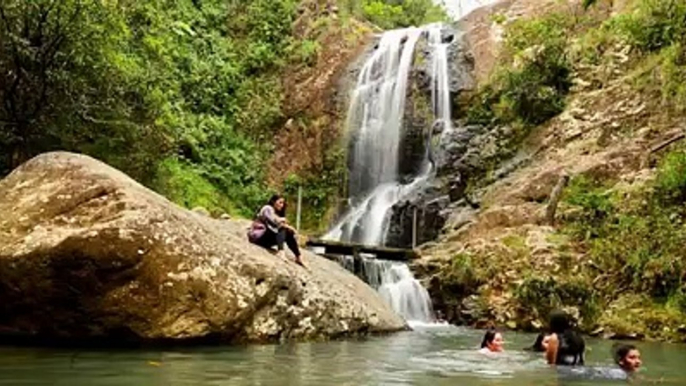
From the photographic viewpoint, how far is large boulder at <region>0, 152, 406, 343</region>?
9.27m

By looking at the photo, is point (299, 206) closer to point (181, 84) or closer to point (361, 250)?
point (181, 84)

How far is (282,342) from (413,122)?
631 inches

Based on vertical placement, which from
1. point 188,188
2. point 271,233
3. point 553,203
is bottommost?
point 271,233

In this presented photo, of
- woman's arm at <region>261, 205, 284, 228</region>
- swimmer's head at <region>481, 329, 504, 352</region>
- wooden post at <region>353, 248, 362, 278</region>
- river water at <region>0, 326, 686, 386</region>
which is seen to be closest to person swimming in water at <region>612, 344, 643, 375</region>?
river water at <region>0, 326, 686, 386</region>

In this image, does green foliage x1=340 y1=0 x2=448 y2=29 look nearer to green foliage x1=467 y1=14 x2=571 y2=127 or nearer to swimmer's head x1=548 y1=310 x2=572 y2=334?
green foliage x1=467 y1=14 x2=571 y2=127

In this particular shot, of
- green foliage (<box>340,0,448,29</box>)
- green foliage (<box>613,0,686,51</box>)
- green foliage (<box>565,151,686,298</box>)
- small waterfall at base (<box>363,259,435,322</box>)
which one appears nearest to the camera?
green foliage (<box>613,0,686,51</box>)

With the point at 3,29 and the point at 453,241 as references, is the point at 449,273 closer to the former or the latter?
the point at 453,241

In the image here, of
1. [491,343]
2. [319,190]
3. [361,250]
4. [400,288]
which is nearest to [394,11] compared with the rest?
[319,190]

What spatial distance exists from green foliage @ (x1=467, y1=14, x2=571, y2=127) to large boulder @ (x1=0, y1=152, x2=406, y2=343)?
14.5m

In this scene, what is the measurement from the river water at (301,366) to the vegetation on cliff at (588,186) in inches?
164

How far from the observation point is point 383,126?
85.9 feet

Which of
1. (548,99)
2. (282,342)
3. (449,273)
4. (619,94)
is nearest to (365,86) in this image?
(548,99)

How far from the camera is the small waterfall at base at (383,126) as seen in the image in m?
Answer: 23.4

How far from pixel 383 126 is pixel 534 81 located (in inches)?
203
